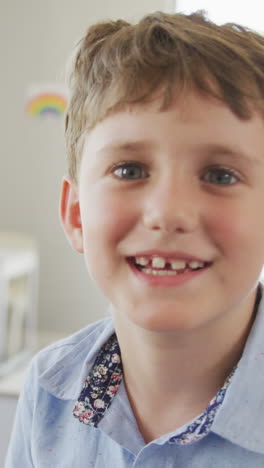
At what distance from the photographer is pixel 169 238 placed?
23.8 inches

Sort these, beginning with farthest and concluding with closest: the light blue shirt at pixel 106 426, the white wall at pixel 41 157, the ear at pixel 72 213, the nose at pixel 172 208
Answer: the white wall at pixel 41 157 → the ear at pixel 72 213 → the light blue shirt at pixel 106 426 → the nose at pixel 172 208

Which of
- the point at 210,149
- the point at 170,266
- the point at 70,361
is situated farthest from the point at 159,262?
the point at 70,361

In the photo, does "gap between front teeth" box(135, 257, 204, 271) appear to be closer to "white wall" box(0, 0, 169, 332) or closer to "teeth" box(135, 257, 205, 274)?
"teeth" box(135, 257, 205, 274)

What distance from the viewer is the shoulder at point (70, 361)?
85 cm

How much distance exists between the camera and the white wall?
258 cm

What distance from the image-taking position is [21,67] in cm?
262

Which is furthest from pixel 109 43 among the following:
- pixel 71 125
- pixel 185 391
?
pixel 185 391

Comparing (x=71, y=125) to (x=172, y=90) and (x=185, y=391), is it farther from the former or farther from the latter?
(x=185, y=391)

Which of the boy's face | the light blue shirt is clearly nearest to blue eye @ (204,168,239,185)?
the boy's face

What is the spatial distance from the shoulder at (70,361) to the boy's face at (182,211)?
224 mm

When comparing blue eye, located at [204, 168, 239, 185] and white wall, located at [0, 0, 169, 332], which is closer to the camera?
blue eye, located at [204, 168, 239, 185]

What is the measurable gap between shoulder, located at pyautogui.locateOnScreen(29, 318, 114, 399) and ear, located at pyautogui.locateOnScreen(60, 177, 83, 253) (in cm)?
16

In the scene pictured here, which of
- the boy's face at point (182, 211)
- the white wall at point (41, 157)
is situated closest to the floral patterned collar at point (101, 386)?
the boy's face at point (182, 211)

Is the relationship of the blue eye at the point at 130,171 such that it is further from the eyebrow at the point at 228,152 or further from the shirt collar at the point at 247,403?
the shirt collar at the point at 247,403
